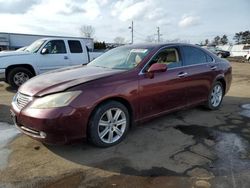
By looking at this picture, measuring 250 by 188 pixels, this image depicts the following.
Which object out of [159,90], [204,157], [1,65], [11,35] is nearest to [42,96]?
[159,90]

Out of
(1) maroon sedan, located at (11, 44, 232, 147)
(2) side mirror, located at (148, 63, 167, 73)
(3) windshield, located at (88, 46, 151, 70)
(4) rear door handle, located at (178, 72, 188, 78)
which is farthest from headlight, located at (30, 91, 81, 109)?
(4) rear door handle, located at (178, 72, 188, 78)

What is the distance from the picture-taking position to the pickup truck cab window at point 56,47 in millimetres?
10389

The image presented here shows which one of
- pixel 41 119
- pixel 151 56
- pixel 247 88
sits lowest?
pixel 247 88

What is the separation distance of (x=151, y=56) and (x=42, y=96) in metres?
2.03

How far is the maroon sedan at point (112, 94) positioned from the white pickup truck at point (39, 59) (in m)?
4.85

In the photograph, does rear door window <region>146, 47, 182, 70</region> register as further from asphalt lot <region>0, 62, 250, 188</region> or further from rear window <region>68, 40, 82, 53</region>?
rear window <region>68, 40, 82, 53</region>

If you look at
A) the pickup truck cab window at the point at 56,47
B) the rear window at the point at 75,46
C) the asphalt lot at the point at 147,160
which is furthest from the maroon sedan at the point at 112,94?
the rear window at the point at 75,46

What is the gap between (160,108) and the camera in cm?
517

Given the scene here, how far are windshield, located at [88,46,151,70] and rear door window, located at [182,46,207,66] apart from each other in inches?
40.7

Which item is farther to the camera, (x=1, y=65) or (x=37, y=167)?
(x=1, y=65)

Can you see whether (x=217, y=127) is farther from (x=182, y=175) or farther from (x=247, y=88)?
(x=247, y=88)

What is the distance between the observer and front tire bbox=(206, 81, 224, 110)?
662 cm

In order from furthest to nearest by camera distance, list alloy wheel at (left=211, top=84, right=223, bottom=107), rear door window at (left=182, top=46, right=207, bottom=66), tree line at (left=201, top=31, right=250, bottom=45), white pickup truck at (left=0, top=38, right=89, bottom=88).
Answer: tree line at (left=201, top=31, right=250, bottom=45) → white pickup truck at (left=0, top=38, right=89, bottom=88) → alloy wheel at (left=211, top=84, right=223, bottom=107) → rear door window at (left=182, top=46, right=207, bottom=66)

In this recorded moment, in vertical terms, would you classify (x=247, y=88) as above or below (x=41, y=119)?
below
